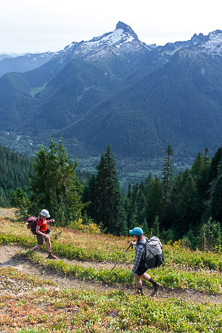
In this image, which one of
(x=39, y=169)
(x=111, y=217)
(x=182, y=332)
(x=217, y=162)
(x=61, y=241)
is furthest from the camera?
(x=217, y=162)

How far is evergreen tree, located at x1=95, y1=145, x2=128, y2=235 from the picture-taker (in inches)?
1636

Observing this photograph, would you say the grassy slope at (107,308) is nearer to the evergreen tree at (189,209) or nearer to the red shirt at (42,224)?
the red shirt at (42,224)

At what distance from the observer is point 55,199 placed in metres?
29.1

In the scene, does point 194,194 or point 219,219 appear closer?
point 219,219

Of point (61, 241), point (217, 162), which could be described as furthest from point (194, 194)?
point (61, 241)

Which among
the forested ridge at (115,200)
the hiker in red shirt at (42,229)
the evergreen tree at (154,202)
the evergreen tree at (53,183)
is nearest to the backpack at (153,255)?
the hiker in red shirt at (42,229)

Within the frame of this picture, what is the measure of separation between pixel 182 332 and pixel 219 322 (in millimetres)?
1191

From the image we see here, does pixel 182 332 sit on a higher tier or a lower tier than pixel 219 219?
higher

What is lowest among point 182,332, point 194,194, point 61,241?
point 194,194

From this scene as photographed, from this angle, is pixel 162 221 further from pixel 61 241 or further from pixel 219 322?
pixel 219 322

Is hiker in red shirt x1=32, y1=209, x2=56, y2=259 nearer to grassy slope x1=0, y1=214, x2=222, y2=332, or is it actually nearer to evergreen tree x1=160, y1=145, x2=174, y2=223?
grassy slope x1=0, y1=214, x2=222, y2=332

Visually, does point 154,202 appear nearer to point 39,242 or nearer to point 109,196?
point 109,196

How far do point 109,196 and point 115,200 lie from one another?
4.51 feet

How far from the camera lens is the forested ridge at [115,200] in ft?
92.0
